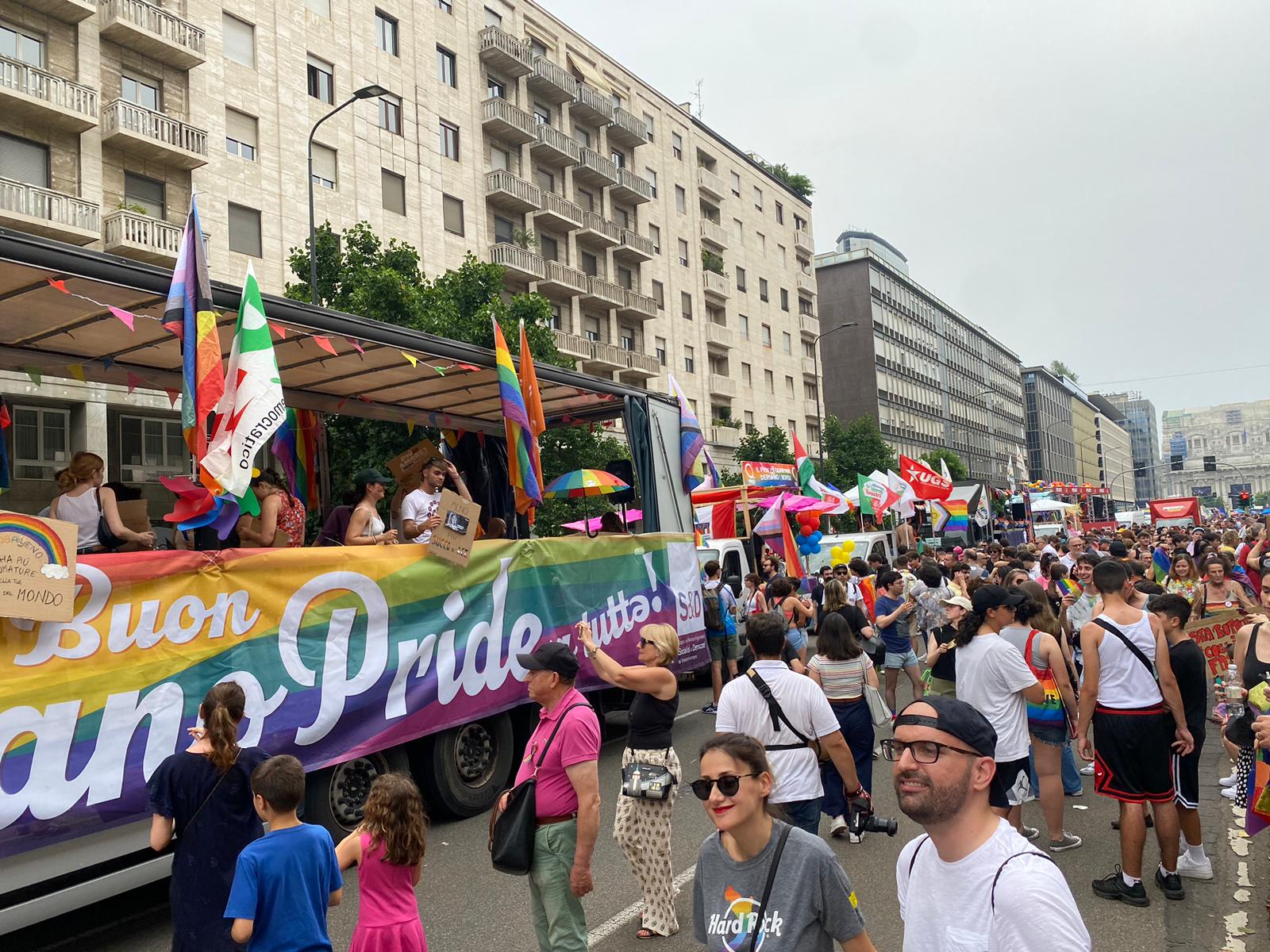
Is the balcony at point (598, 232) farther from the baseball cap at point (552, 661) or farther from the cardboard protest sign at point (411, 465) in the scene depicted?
the baseball cap at point (552, 661)

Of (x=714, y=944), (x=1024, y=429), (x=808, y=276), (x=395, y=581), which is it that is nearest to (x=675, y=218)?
(x=808, y=276)

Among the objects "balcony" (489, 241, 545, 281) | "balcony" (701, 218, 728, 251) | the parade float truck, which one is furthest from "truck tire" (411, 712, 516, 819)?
"balcony" (701, 218, 728, 251)

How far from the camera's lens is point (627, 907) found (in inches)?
213

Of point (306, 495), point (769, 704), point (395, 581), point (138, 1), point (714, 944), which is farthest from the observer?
point (138, 1)

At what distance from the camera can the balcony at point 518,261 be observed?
34.0 meters

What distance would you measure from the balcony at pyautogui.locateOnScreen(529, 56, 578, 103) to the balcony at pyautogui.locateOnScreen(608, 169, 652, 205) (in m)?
4.26

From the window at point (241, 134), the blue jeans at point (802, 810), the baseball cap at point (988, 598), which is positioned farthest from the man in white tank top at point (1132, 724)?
the window at point (241, 134)

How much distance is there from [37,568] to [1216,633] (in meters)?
7.95

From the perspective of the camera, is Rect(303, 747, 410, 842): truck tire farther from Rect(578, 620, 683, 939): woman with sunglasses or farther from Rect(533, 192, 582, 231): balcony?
Rect(533, 192, 582, 231): balcony

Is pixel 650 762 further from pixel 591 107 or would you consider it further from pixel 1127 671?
Answer: pixel 591 107

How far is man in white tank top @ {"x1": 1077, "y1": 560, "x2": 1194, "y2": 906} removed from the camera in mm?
5199

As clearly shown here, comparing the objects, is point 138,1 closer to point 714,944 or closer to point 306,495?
point 306,495


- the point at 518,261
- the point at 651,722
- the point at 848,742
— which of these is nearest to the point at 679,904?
the point at 651,722

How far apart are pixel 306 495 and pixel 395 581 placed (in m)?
4.68
